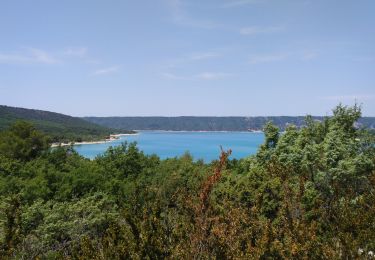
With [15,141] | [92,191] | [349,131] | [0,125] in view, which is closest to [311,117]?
[349,131]

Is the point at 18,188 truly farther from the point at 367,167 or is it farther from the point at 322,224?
the point at 367,167

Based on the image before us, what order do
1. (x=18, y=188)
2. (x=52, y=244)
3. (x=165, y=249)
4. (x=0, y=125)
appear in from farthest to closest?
1. (x=0, y=125)
2. (x=18, y=188)
3. (x=52, y=244)
4. (x=165, y=249)

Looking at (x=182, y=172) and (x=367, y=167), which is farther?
(x=182, y=172)

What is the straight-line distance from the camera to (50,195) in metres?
31.0

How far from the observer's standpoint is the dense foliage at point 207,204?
31.0ft

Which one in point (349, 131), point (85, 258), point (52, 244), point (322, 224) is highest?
point (349, 131)

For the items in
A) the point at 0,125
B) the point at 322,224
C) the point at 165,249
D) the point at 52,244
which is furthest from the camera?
the point at 0,125

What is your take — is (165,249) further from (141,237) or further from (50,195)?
(50,195)

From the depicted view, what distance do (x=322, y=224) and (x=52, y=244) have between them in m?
14.0

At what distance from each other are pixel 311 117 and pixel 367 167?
38.4 feet

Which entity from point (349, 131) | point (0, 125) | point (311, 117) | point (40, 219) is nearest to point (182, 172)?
point (311, 117)

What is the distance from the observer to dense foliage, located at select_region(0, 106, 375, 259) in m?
9.44

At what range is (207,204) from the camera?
793 cm

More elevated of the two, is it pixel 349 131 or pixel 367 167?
pixel 349 131
